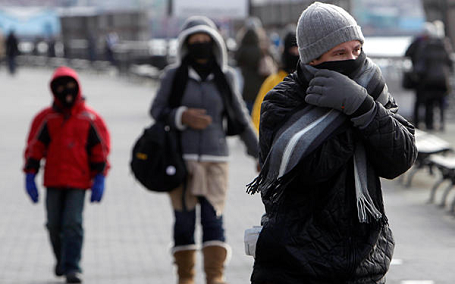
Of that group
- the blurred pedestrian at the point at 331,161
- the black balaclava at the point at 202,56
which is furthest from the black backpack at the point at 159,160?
the blurred pedestrian at the point at 331,161

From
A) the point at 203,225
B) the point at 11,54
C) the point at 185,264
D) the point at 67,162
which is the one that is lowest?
the point at 11,54

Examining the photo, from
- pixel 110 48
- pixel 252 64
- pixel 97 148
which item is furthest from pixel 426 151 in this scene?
pixel 110 48

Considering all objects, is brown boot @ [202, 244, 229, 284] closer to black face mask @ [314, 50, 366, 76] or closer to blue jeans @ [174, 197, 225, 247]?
blue jeans @ [174, 197, 225, 247]

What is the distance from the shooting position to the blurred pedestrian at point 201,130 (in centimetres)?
640

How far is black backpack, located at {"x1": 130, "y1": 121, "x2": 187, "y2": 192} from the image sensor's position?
6.29 meters

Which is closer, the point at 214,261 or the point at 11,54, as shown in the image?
the point at 214,261

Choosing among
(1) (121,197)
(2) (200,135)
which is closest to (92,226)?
(1) (121,197)

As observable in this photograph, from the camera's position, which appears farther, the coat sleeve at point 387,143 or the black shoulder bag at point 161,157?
the black shoulder bag at point 161,157

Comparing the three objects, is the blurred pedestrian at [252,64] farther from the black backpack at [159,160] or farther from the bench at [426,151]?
the black backpack at [159,160]

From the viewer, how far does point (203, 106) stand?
6527mm

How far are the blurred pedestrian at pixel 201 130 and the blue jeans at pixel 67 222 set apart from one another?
780mm

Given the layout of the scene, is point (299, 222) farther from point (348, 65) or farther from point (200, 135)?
point (200, 135)

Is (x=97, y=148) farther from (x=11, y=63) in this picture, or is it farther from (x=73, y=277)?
(x=11, y=63)

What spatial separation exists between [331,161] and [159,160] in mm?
3135
